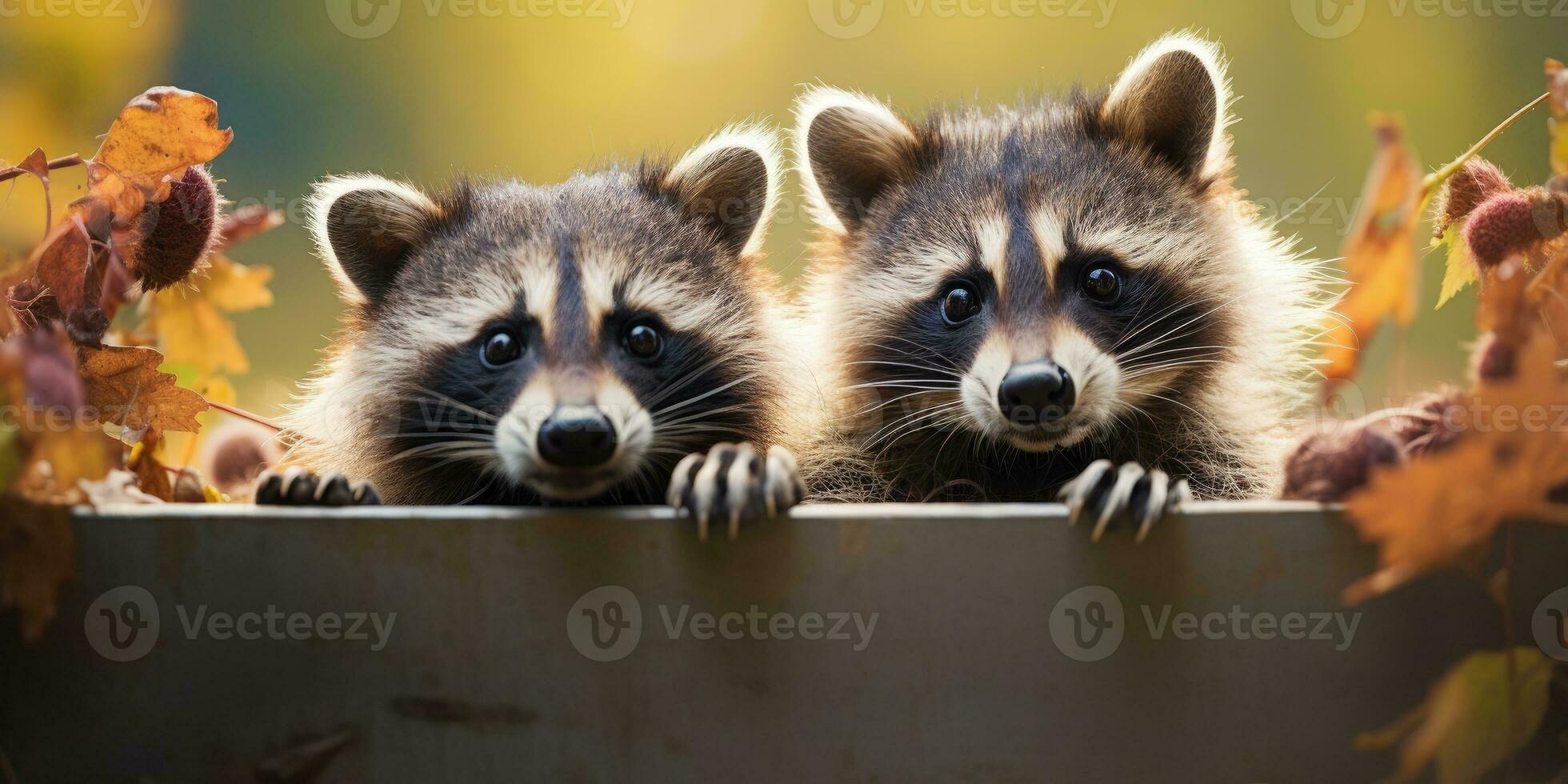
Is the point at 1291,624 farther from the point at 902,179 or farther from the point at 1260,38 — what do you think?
the point at 1260,38

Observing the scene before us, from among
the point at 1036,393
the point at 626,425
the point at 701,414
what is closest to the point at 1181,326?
the point at 1036,393

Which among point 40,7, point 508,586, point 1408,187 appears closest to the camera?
point 1408,187

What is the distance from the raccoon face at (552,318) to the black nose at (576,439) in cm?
2

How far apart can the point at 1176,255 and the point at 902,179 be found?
58 cm

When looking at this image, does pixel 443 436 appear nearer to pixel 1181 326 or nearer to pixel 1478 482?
pixel 1181 326

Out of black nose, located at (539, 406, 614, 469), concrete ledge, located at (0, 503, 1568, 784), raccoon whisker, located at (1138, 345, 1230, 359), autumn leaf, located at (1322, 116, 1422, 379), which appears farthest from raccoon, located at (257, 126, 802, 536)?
autumn leaf, located at (1322, 116, 1422, 379)

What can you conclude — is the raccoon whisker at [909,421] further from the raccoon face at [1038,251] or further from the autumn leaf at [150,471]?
the autumn leaf at [150,471]

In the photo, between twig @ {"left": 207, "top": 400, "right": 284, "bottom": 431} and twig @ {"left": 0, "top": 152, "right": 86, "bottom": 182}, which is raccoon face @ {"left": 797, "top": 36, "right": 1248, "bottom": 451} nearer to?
twig @ {"left": 207, "top": 400, "right": 284, "bottom": 431}

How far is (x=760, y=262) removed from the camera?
2.46 meters

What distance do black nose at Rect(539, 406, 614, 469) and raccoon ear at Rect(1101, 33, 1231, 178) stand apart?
1267 millimetres

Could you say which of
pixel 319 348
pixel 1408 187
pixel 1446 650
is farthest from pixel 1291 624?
pixel 319 348

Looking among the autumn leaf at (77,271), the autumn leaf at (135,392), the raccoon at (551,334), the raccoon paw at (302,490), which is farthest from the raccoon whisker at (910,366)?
the autumn leaf at (77,271)

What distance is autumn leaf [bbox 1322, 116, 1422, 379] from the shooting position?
1.26 metres

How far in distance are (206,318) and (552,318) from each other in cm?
80
